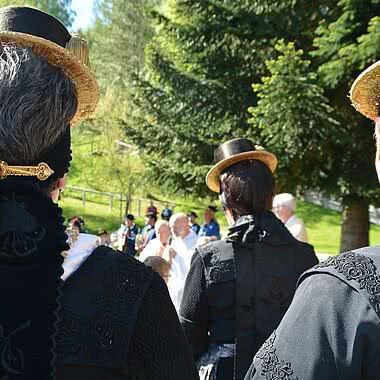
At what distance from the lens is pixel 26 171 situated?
1.64 m

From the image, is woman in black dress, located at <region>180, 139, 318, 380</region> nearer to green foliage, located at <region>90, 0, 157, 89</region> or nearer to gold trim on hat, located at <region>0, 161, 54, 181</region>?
gold trim on hat, located at <region>0, 161, 54, 181</region>

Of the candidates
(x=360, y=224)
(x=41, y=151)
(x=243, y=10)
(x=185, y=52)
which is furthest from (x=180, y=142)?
(x=41, y=151)

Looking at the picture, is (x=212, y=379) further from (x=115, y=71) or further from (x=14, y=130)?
(x=115, y=71)

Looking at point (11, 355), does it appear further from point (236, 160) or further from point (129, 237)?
point (129, 237)

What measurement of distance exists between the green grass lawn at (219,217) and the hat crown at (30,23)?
84.6 feet

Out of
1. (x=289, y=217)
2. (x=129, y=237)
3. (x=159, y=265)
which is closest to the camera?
(x=159, y=265)

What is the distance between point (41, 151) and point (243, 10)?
11771 millimetres

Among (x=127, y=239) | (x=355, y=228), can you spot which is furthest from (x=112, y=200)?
(x=355, y=228)

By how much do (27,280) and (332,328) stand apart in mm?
Answer: 719

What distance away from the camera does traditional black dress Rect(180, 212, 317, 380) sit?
137 inches

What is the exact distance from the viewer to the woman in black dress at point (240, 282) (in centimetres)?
349

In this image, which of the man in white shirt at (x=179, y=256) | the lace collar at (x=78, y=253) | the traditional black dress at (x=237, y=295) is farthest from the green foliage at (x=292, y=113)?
the lace collar at (x=78, y=253)

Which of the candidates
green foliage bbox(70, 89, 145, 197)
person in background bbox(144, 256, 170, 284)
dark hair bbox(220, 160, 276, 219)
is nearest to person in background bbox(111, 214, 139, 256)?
person in background bbox(144, 256, 170, 284)

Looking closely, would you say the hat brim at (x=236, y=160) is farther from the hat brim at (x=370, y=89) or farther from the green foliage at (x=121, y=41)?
the green foliage at (x=121, y=41)
